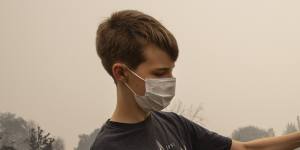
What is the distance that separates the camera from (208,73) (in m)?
1.85

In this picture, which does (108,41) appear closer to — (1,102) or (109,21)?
(109,21)

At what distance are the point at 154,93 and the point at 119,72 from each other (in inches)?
3.3

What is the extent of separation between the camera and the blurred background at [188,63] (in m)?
1.75

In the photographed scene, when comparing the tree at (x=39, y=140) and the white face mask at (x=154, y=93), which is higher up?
the white face mask at (x=154, y=93)

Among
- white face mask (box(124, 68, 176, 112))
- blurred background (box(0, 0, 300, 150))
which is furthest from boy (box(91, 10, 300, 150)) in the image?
blurred background (box(0, 0, 300, 150))

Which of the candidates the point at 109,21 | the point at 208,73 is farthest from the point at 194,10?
the point at 109,21

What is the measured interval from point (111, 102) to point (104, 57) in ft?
2.68

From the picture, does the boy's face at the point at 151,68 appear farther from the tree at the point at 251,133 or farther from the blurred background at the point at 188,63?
the tree at the point at 251,133

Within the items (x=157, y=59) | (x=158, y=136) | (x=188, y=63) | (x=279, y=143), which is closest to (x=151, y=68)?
(x=157, y=59)

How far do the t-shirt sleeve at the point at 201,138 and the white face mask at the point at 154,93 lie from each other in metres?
0.11

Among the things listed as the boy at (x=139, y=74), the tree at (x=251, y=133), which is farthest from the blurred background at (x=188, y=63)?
the boy at (x=139, y=74)

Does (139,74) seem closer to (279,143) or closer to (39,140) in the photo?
(279,143)

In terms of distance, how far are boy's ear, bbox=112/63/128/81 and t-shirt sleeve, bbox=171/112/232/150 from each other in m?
0.19

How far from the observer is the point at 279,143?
1156 mm
